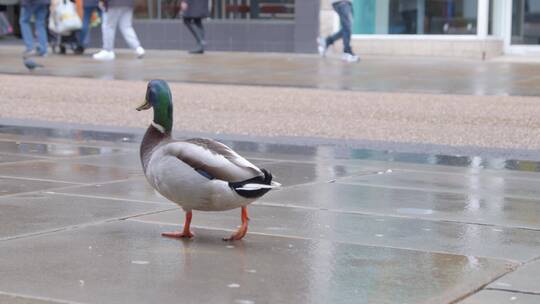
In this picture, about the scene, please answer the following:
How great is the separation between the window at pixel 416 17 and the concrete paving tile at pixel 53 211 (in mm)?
16010

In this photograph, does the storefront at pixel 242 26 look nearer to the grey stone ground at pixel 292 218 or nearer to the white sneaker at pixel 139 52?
the white sneaker at pixel 139 52

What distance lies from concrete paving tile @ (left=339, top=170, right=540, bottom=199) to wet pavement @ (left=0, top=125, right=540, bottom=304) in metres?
0.01

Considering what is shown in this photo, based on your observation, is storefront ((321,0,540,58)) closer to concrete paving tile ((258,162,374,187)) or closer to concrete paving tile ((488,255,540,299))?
concrete paving tile ((258,162,374,187))

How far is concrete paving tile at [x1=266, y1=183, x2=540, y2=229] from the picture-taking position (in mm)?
6566

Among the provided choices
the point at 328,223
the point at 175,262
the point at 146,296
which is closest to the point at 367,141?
the point at 328,223

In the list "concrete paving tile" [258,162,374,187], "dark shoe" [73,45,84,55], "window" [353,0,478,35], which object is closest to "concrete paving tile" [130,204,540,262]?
"concrete paving tile" [258,162,374,187]

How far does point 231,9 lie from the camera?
974 inches

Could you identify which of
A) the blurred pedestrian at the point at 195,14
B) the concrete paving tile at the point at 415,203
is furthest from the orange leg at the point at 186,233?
the blurred pedestrian at the point at 195,14

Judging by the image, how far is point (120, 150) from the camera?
9.59 m

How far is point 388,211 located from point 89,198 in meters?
1.87

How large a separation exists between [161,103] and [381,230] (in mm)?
1383

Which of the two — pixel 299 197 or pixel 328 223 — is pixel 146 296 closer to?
pixel 328 223

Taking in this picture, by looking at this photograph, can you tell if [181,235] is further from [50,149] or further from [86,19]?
[86,19]

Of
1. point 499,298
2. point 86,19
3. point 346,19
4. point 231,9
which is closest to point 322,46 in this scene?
point 346,19
